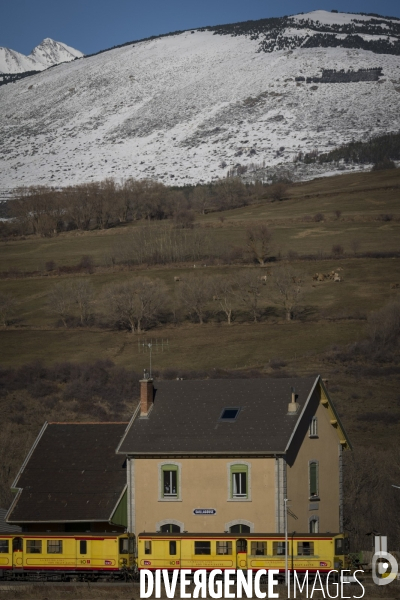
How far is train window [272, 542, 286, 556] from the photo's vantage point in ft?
127

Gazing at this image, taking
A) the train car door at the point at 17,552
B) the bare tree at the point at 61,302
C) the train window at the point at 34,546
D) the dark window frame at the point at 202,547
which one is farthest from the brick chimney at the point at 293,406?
the bare tree at the point at 61,302

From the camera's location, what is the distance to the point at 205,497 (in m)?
43.6

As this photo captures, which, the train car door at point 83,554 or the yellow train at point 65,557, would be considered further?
the train car door at point 83,554

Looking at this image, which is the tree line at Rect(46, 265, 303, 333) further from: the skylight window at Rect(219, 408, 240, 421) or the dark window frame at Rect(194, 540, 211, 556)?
the dark window frame at Rect(194, 540, 211, 556)

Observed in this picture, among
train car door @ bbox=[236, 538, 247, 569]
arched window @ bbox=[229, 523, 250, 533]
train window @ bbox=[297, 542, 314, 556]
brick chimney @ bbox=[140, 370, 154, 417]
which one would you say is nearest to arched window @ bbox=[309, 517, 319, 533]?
arched window @ bbox=[229, 523, 250, 533]

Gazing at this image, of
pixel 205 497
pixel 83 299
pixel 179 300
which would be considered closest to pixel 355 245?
pixel 179 300

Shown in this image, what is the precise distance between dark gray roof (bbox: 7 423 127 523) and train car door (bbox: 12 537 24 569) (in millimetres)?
3232

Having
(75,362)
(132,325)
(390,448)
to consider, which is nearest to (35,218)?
(132,325)

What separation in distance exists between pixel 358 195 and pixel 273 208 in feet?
51.8

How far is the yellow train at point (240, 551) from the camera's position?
38.3 metres

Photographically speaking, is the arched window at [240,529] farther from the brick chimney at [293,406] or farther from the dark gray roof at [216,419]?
the brick chimney at [293,406]

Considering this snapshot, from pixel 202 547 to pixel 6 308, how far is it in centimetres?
9411

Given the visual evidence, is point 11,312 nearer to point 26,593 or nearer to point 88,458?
point 88,458

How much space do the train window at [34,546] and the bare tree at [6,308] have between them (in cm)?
8827
